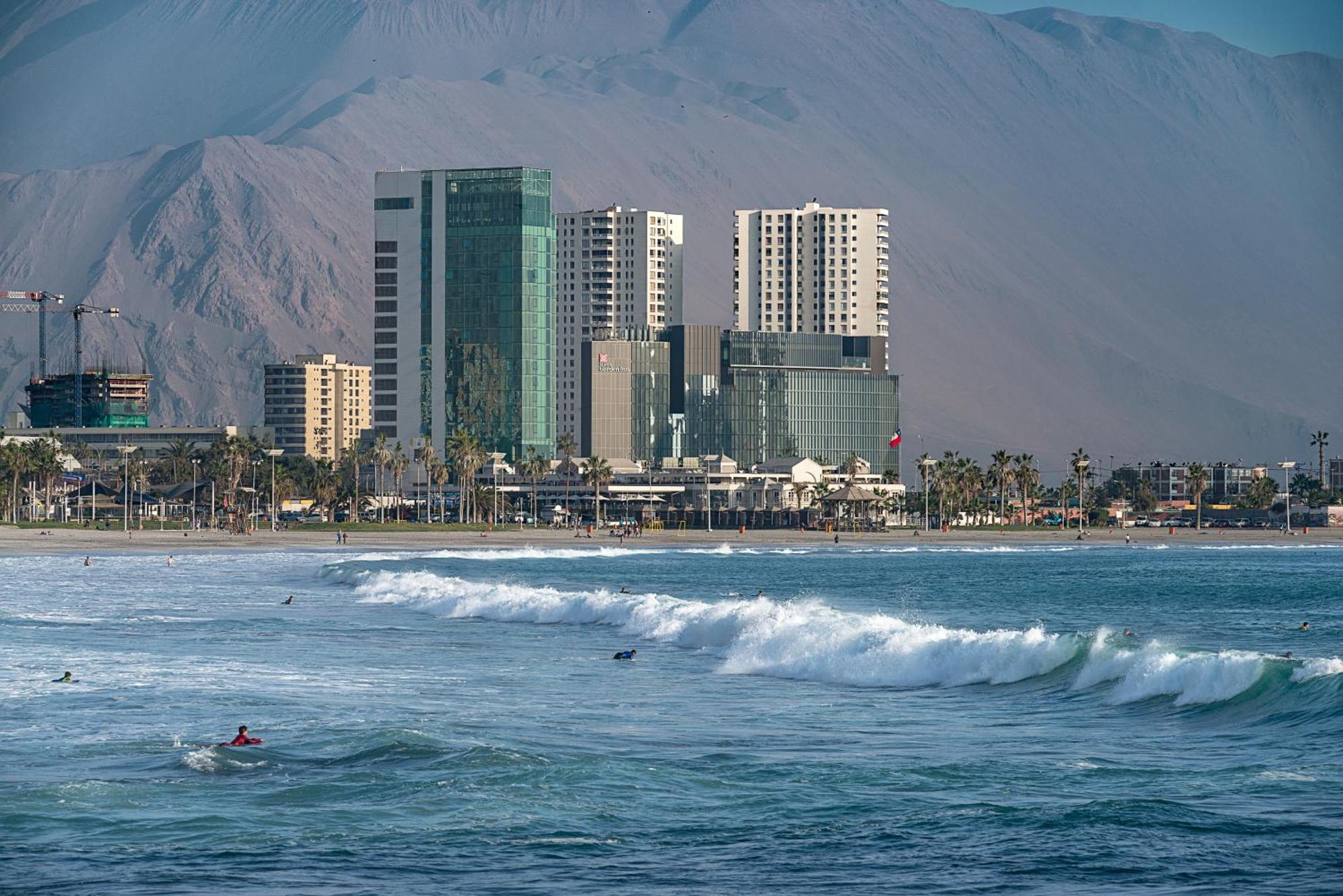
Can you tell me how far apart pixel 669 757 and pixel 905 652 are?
59.2ft

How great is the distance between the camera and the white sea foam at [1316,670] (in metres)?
40.7

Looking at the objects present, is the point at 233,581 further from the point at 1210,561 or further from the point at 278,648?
the point at 1210,561

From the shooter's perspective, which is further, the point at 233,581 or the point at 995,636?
the point at 233,581

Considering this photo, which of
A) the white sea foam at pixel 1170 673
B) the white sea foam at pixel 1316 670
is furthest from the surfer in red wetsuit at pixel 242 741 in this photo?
the white sea foam at pixel 1316 670

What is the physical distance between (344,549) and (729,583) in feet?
213

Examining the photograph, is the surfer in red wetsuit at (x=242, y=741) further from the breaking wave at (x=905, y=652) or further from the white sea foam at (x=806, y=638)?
the white sea foam at (x=806, y=638)

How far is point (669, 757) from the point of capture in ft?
115

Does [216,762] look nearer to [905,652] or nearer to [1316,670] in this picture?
[905,652]

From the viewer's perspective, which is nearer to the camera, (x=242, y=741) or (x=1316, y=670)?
(x=242, y=741)

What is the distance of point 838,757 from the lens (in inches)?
1375

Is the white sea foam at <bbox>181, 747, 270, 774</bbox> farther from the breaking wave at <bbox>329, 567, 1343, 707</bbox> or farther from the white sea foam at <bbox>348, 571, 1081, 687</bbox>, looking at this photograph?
the white sea foam at <bbox>348, 571, 1081, 687</bbox>

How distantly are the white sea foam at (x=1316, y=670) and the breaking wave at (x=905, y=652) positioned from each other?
1.6 inches

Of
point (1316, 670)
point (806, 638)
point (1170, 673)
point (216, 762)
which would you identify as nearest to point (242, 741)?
point (216, 762)

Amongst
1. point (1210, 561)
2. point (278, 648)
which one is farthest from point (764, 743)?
point (1210, 561)
